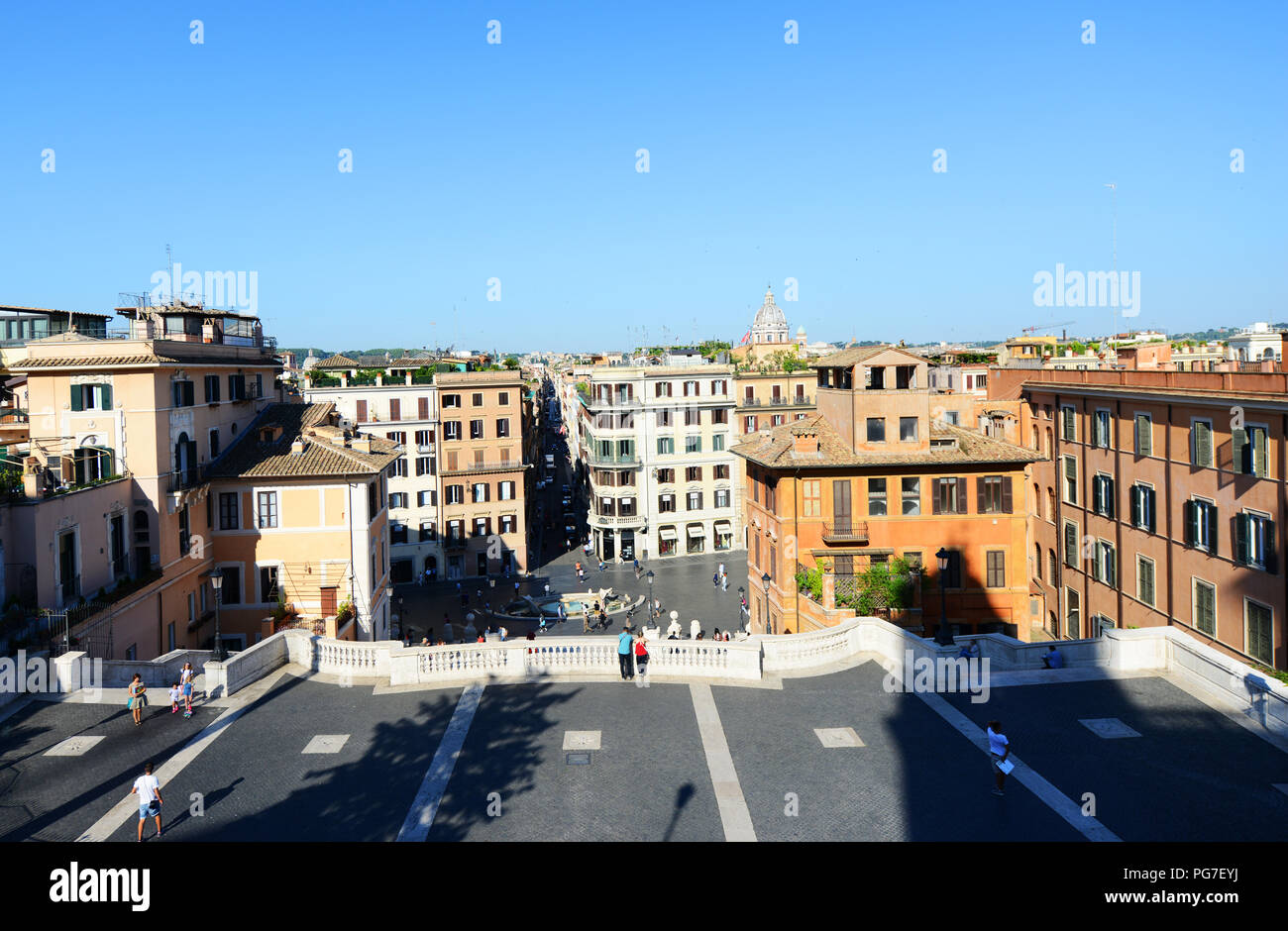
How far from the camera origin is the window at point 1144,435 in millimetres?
39281

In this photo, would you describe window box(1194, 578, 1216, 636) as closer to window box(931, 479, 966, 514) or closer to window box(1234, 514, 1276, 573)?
window box(1234, 514, 1276, 573)

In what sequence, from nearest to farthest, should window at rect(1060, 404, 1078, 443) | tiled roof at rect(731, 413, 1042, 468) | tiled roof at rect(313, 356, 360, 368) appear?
tiled roof at rect(731, 413, 1042, 468) → window at rect(1060, 404, 1078, 443) → tiled roof at rect(313, 356, 360, 368)

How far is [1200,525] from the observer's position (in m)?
35.6

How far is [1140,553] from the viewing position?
132ft

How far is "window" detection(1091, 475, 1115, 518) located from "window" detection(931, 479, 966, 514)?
7.57 metres

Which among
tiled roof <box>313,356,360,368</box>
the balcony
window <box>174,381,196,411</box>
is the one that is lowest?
the balcony

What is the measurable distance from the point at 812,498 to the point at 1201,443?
1475 centimetres

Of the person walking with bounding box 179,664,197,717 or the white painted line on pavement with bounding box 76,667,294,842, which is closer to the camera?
the white painted line on pavement with bounding box 76,667,294,842

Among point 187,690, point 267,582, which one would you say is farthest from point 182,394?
point 187,690

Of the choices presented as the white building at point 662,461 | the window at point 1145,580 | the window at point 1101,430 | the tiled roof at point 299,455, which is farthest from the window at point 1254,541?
the white building at point 662,461

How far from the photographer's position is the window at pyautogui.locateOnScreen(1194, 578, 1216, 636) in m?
34.8

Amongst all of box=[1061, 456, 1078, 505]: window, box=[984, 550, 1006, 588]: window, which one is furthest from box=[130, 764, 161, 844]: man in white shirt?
box=[1061, 456, 1078, 505]: window

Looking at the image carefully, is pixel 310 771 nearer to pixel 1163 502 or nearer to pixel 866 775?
pixel 866 775
